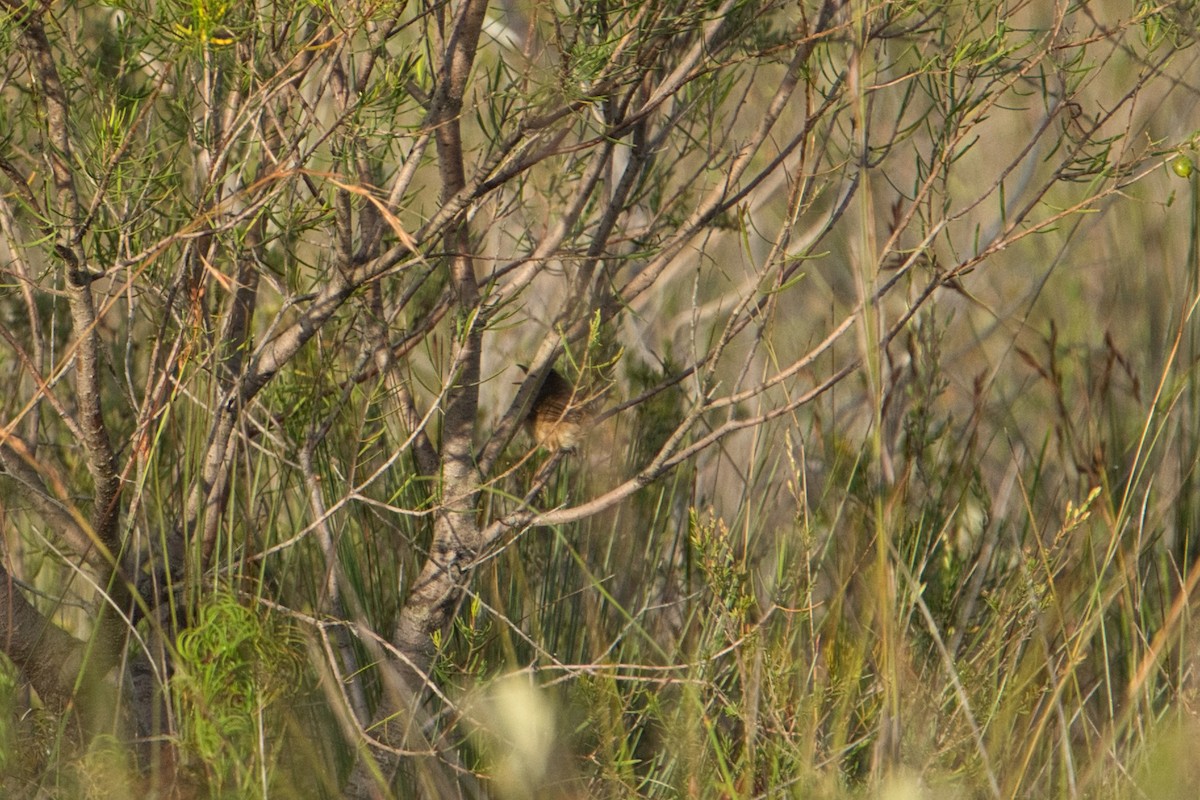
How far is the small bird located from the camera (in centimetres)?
149

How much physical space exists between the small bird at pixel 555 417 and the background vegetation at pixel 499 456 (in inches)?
2.3

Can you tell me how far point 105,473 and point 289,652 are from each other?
32cm

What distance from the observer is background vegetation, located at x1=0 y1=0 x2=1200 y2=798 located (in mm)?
1226

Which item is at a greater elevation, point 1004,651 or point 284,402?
point 284,402

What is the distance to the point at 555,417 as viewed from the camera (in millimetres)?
1586

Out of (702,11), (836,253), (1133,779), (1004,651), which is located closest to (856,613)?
(1004,651)

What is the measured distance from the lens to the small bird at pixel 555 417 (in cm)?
149

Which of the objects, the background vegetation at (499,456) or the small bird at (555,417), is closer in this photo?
the background vegetation at (499,456)

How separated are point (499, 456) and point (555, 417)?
12 cm

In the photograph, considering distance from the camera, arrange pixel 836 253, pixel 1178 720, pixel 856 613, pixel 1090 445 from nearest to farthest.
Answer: pixel 1178 720 → pixel 856 613 → pixel 1090 445 → pixel 836 253

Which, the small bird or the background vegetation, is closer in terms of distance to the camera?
the background vegetation

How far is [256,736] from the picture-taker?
1.27 m

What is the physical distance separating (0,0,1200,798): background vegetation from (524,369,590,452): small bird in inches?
2.3

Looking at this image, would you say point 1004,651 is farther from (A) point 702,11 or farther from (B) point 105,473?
(B) point 105,473
